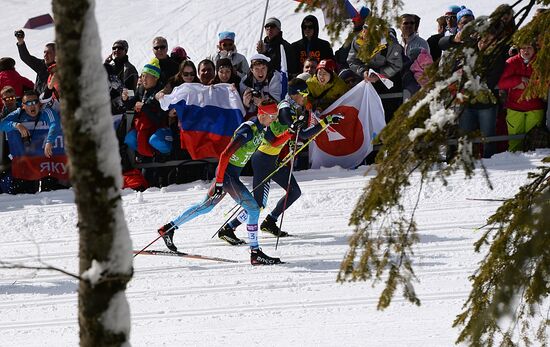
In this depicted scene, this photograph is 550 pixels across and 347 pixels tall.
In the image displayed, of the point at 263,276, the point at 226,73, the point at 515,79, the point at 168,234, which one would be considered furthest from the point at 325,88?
the point at 263,276

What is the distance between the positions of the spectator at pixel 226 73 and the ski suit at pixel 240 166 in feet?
7.93

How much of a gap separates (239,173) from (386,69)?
3.14 m

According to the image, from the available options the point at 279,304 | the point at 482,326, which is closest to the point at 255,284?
the point at 279,304

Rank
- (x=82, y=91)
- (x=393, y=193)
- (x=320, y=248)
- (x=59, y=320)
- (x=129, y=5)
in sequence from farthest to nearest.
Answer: (x=129, y=5), (x=320, y=248), (x=59, y=320), (x=393, y=193), (x=82, y=91)

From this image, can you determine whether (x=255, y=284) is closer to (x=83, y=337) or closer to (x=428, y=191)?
(x=428, y=191)

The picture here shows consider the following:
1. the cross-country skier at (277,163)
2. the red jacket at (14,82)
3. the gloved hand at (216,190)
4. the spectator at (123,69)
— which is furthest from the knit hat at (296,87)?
the red jacket at (14,82)

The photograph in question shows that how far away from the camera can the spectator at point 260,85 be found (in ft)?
43.2

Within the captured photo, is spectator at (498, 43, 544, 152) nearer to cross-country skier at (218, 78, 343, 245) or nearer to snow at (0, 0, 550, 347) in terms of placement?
snow at (0, 0, 550, 347)

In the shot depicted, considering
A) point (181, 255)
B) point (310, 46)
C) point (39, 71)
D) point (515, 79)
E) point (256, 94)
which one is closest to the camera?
point (181, 255)

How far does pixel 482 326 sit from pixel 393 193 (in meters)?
0.77

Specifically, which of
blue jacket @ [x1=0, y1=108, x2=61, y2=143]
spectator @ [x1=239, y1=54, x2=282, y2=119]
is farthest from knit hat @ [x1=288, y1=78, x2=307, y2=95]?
blue jacket @ [x1=0, y1=108, x2=61, y2=143]

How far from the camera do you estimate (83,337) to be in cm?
445

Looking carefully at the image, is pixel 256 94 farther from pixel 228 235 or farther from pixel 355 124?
pixel 228 235

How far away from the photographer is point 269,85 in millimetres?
13320
